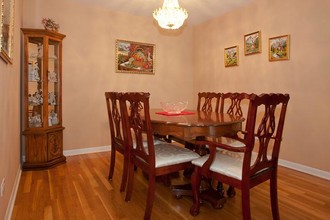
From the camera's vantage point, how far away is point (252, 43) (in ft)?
11.9

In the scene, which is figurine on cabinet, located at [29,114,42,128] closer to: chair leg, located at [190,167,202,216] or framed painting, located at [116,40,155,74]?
framed painting, located at [116,40,155,74]

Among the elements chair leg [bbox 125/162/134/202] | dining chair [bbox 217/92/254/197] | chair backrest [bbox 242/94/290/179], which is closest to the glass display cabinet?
chair leg [bbox 125/162/134/202]

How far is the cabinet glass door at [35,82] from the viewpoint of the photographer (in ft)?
9.95

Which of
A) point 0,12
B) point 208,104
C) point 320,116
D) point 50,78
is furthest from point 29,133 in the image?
point 320,116

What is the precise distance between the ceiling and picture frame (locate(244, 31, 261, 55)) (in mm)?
562

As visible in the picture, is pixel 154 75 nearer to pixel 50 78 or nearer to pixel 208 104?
pixel 208 104

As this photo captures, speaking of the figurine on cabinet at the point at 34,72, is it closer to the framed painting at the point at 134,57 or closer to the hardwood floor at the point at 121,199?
the hardwood floor at the point at 121,199

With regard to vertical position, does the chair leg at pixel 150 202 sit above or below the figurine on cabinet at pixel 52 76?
below

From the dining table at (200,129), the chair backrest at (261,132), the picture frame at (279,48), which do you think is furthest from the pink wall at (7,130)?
the picture frame at (279,48)

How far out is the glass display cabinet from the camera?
9.73 feet

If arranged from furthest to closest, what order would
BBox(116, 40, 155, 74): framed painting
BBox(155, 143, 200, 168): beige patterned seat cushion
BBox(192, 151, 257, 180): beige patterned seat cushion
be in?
BBox(116, 40, 155, 74): framed painting, BBox(155, 143, 200, 168): beige patterned seat cushion, BBox(192, 151, 257, 180): beige patterned seat cushion

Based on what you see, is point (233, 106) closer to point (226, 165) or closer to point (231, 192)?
point (231, 192)

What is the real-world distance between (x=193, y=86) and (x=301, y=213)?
11.4 feet

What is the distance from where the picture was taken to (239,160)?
1.81 meters
